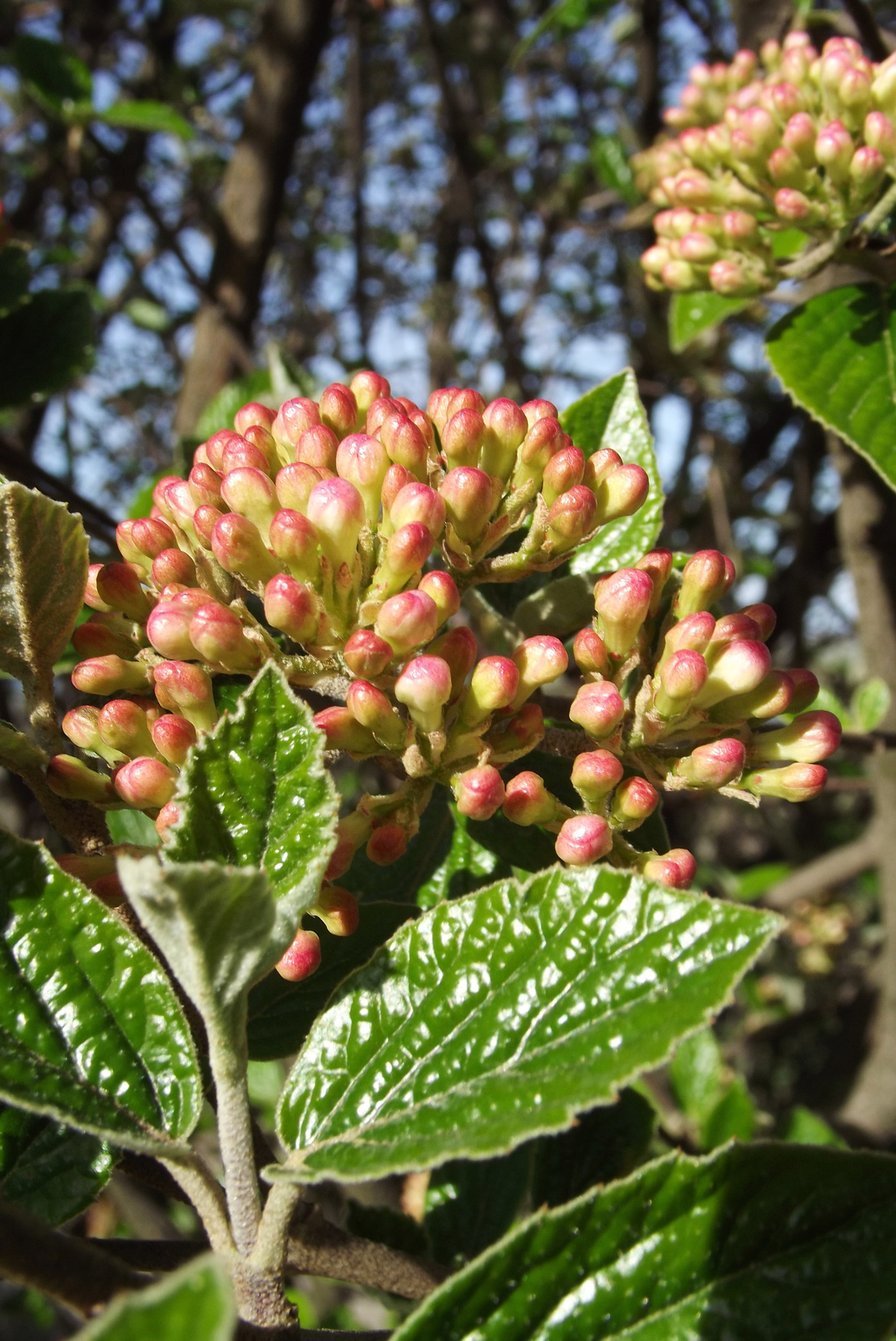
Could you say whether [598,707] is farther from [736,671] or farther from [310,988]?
[310,988]

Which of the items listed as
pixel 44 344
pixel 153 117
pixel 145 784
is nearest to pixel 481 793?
pixel 145 784

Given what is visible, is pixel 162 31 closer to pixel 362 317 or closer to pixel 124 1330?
pixel 362 317

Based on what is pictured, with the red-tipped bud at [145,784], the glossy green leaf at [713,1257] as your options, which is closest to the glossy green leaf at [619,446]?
the red-tipped bud at [145,784]

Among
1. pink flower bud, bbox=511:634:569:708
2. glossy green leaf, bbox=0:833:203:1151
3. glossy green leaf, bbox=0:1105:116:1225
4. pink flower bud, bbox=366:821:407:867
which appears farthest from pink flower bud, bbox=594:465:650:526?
glossy green leaf, bbox=0:1105:116:1225

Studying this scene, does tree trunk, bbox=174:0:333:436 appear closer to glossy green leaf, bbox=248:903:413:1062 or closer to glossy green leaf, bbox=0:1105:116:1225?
glossy green leaf, bbox=248:903:413:1062

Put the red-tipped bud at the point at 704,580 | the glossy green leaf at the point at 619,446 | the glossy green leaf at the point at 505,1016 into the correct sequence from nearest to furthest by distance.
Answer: the glossy green leaf at the point at 505,1016 → the red-tipped bud at the point at 704,580 → the glossy green leaf at the point at 619,446

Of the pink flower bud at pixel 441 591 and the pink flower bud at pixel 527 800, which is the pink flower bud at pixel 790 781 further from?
the pink flower bud at pixel 441 591

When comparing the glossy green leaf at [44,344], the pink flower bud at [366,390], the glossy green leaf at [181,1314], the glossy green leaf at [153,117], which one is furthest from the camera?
the glossy green leaf at [153,117]
